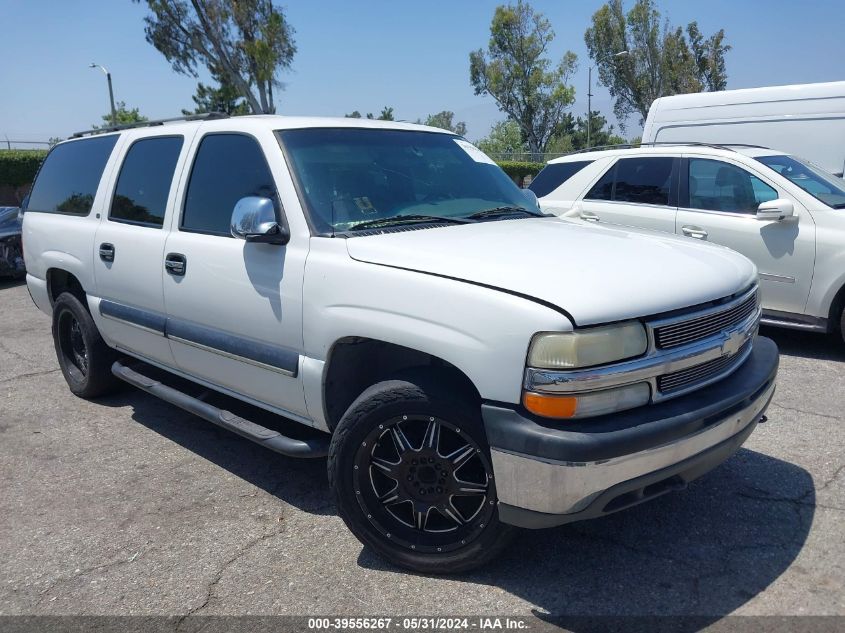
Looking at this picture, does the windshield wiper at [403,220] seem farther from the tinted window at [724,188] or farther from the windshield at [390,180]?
the tinted window at [724,188]

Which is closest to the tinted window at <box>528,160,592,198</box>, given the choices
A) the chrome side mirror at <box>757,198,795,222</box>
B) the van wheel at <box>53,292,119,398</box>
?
the chrome side mirror at <box>757,198,795,222</box>

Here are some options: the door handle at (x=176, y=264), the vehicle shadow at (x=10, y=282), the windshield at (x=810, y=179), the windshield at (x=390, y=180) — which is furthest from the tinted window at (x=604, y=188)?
the vehicle shadow at (x=10, y=282)

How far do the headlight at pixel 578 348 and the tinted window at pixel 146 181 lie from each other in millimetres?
2655

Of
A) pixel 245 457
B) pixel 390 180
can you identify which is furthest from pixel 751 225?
pixel 245 457

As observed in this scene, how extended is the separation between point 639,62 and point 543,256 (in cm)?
4645

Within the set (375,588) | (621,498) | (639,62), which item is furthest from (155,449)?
(639,62)

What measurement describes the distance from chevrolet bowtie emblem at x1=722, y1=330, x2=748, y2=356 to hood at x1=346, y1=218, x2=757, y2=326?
17 centimetres

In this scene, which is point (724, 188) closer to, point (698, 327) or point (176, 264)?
point (698, 327)

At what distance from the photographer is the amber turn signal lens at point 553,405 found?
2.42m

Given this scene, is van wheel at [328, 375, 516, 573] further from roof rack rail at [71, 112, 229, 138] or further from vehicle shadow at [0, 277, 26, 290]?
vehicle shadow at [0, 277, 26, 290]

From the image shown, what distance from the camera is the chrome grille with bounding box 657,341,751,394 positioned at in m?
2.63

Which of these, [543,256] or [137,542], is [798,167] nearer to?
[543,256]

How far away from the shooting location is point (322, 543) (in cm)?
325

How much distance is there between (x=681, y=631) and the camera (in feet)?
8.29
